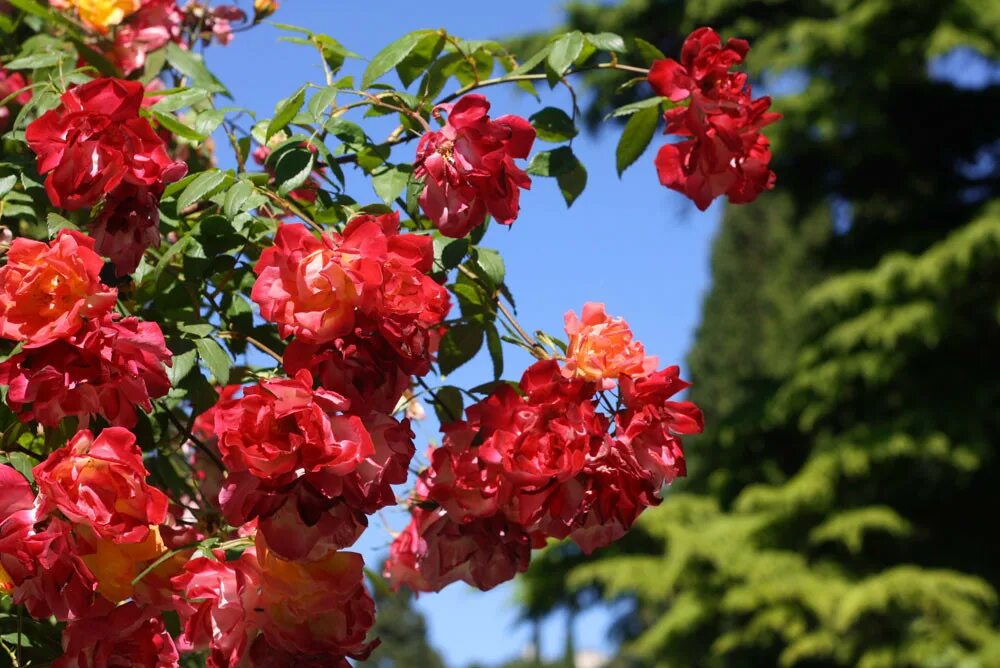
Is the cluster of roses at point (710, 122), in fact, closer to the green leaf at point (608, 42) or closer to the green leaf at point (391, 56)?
the green leaf at point (608, 42)

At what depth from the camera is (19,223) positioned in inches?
48.4

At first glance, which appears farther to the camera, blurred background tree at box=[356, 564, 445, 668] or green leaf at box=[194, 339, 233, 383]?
blurred background tree at box=[356, 564, 445, 668]

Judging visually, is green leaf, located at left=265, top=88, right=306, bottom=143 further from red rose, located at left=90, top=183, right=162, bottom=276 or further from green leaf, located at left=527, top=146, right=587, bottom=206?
green leaf, located at left=527, top=146, right=587, bottom=206

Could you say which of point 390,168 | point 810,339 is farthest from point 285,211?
point 810,339

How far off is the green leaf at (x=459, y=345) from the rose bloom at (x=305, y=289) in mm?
253

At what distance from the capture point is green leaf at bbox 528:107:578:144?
113cm

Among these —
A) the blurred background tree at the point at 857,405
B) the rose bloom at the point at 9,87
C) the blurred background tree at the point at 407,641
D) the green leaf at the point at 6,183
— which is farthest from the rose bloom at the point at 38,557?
the blurred background tree at the point at 407,641

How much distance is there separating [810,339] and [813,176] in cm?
116

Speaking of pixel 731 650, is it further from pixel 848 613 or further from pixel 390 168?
pixel 390 168

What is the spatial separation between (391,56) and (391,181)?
0.42 ft

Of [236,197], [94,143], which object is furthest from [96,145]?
[236,197]

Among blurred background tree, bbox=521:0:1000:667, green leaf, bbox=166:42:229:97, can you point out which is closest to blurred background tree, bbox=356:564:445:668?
blurred background tree, bbox=521:0:1000:667

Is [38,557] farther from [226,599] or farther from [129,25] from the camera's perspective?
[129,25]

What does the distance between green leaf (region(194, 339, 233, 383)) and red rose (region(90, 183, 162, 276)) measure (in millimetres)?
83
